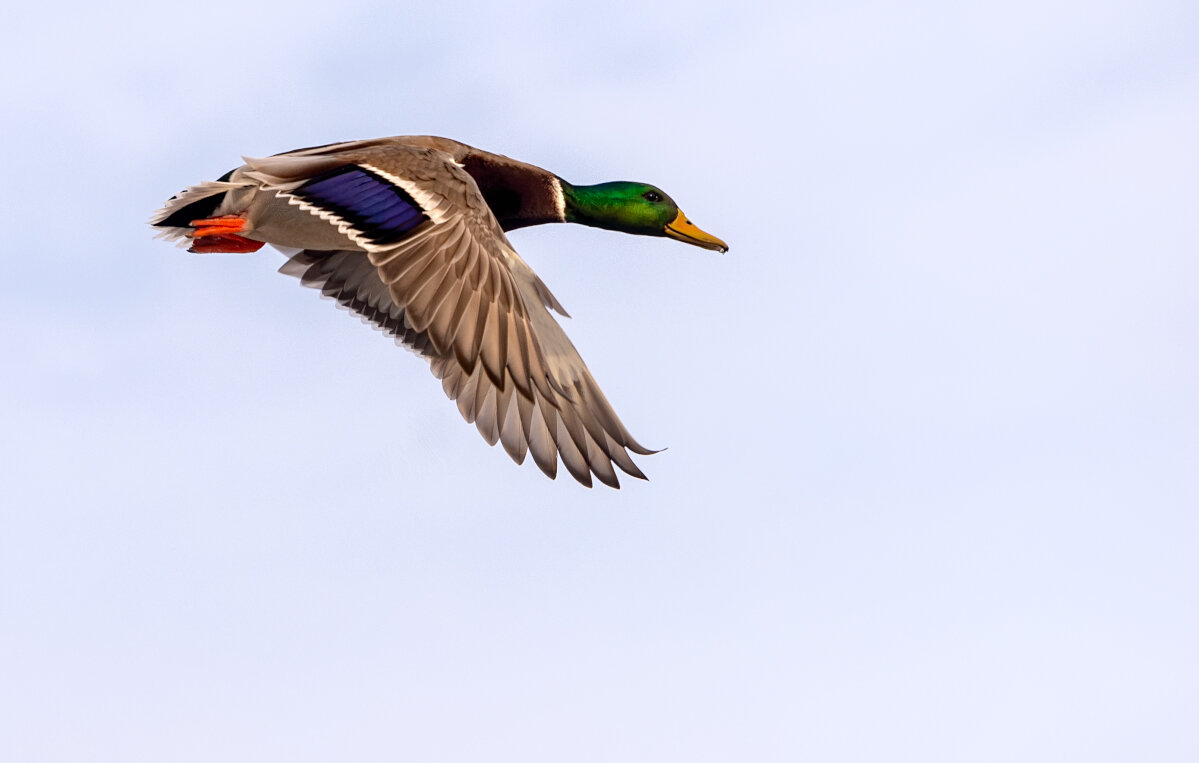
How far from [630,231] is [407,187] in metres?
3.49

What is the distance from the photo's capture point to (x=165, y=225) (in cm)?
1048

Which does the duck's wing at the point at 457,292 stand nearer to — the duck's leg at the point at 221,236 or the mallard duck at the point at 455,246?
the mallard duck at the point at 455,246

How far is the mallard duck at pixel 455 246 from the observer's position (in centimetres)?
852

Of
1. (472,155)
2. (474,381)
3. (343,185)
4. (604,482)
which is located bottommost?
(604,482)

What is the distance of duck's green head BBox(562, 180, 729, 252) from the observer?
11961 mm

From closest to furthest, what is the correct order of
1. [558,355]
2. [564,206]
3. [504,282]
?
[504,282], [558,355], [564,206]

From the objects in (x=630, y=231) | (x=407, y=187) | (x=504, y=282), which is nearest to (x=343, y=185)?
(x=407, y=187)

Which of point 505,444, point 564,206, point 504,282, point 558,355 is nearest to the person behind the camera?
point 504,282

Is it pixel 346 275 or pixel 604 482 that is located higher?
pixel 346 275

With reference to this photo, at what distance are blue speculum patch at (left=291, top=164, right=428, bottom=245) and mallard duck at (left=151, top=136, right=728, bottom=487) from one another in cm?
1

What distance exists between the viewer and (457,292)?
852cm

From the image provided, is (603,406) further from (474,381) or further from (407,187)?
(407,187)

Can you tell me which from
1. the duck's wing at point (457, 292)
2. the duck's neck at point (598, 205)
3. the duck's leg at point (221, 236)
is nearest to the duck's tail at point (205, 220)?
the duck's leg at point (221, 236)

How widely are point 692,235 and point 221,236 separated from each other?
373 centimetres
